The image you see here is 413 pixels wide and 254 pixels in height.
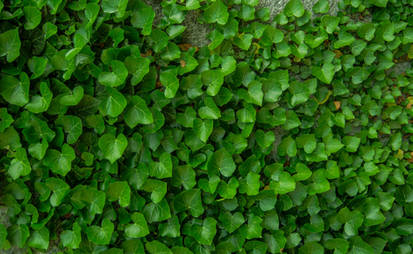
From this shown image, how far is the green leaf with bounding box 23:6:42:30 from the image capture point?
1.27 metres

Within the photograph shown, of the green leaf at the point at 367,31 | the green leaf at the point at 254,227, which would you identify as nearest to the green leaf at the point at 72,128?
the green leaf at the point at 254,227

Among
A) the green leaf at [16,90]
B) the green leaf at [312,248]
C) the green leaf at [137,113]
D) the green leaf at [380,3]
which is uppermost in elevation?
the green leaf at [380,3]

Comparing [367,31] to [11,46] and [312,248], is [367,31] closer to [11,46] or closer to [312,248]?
[312,248]

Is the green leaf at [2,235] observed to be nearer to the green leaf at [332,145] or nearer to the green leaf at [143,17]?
the green leaf at [143,17]

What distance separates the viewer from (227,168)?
1578 mm

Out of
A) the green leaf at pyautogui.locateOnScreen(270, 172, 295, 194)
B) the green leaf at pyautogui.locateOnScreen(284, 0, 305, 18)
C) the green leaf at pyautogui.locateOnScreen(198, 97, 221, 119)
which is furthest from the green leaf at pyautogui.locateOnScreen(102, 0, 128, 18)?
the green leaf at pyautogui.locateOnScreen(270, 172, 295, 194)

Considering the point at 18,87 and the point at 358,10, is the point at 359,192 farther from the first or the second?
the point at 18,87

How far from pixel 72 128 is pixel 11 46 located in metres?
0.36

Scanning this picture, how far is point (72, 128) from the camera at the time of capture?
4.49 feet

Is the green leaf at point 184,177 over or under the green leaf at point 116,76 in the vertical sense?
under

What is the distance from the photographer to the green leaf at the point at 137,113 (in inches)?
55.5

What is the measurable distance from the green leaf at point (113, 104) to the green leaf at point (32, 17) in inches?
13.6

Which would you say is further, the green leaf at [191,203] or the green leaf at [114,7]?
the green leaf at [191,203]

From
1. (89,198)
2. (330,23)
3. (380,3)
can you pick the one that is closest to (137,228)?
(89,198)
